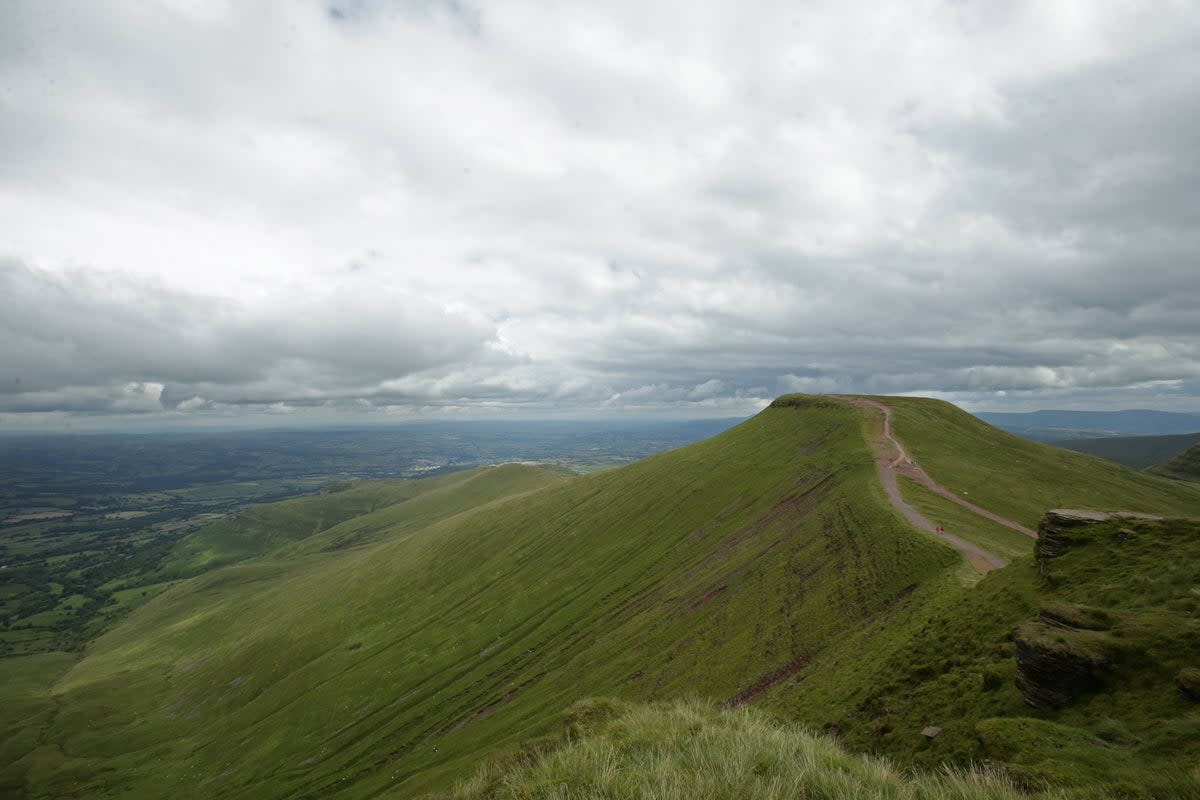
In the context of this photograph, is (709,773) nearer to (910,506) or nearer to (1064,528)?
(1064,528)

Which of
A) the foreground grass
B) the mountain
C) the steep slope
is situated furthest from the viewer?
the steep slope

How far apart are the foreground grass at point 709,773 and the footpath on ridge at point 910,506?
34.0 m

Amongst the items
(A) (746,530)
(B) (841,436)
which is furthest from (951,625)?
(B) (841,436)

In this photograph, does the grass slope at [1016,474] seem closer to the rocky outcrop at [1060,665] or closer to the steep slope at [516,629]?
the steep slope at [516,629]

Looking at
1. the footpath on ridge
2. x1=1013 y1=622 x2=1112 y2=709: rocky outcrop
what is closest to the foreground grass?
x1=1013 y1=622 x2=1112 y2=709: rocky outcrop

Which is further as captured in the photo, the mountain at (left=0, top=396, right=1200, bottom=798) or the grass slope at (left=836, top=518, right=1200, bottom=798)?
the mountain at (left=0, top=396, right=1200, bottom=798)

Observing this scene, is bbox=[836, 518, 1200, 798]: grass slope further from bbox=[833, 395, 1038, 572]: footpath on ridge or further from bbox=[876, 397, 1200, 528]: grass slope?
bbox=[876, 397, 1200, 528]: grass slope

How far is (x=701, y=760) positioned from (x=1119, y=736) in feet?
42.6

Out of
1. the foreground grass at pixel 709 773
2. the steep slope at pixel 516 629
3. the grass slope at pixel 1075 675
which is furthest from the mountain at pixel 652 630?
the foreground grass at pixel 709 773

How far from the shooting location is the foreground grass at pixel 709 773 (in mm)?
7145

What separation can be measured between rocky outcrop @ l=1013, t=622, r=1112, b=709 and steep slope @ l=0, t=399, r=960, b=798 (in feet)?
66.3

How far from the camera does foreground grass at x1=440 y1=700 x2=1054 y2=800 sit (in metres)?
7.14

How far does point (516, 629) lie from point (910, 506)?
2616 inches

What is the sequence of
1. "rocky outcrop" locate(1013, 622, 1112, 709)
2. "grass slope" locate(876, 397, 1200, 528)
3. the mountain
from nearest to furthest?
1. "rocky outcrop" locate(1013, 622, 1112, 709)
2. the mountain
3. "grass slope" locate(876, 397, 1200, 528)
